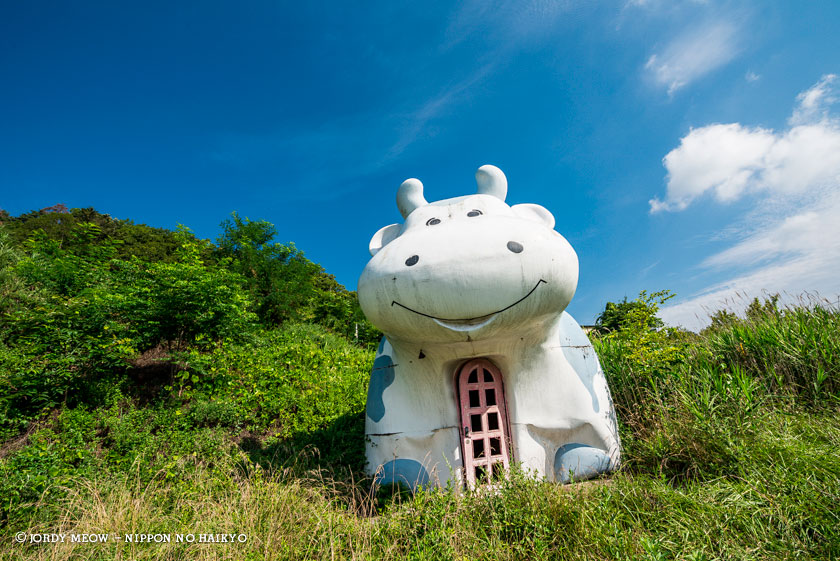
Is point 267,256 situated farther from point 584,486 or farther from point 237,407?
point 584,486

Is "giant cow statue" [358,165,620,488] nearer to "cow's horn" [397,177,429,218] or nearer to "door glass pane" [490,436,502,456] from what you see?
"door glass pane" [490,436,502,456]

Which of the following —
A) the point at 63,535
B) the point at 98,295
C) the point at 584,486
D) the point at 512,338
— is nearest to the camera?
the point at 63,535

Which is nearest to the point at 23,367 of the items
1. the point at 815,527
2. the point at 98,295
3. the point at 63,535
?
the point at 98,295

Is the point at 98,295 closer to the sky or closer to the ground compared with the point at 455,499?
closer to the sky

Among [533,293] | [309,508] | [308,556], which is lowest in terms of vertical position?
[308,556]

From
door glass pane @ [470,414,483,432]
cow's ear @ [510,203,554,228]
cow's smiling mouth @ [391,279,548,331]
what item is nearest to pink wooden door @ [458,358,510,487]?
door glass pane @ [470,414,483,432]

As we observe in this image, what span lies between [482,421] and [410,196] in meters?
2.23

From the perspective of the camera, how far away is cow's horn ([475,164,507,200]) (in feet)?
12.2

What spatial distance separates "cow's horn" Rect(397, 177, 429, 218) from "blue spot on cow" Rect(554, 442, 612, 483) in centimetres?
258

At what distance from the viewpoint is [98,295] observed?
230 inches

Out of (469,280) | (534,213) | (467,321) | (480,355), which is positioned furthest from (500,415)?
(534,213)

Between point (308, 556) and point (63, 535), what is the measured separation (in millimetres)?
1800

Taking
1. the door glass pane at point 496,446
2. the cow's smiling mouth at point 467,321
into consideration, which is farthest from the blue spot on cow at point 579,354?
the cow's smiling mouth at point 467,321

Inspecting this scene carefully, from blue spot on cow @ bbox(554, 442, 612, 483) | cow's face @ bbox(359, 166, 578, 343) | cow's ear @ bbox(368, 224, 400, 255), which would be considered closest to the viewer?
cow's face @ bbox(359, 166, 578, 343)
